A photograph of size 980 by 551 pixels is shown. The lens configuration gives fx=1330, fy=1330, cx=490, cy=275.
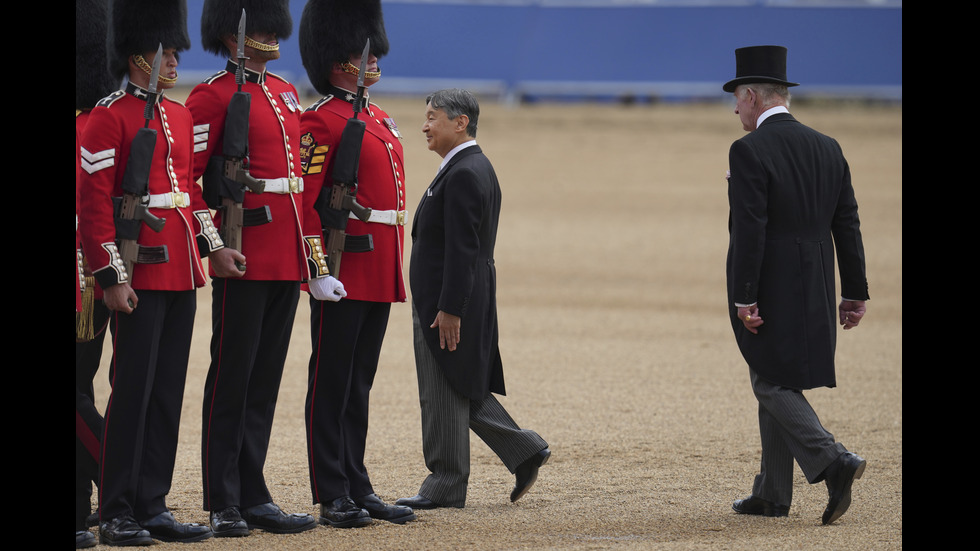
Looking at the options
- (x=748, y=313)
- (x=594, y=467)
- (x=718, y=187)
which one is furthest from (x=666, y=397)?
(x=718, y=187)

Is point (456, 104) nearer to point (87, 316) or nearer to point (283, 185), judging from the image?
point (283, 185)

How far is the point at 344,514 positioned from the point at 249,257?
0.96m

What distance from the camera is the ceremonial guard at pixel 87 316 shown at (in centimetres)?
432

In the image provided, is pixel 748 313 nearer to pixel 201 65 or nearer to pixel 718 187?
pixel 718 187

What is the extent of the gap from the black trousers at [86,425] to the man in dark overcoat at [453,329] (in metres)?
1.11

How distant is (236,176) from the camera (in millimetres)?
4445

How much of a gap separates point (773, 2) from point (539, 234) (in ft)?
26.2

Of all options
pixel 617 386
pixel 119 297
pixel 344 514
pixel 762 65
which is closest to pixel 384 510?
pixel 344 514

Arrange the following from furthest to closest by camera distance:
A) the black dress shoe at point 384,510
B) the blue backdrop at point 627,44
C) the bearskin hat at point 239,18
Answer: the blue backdrop at point 627,44, the black dress shoe at point 384,510, the bearskin hat at point 239,18

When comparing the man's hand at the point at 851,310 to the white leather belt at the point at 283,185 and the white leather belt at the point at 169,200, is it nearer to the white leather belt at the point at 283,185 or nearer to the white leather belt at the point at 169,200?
the white leather belt at the point at 283,185

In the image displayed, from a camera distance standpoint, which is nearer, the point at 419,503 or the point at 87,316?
the point at 87,316

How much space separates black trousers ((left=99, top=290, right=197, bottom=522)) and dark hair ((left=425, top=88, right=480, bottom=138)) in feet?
4.08

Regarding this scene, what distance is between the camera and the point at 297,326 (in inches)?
386

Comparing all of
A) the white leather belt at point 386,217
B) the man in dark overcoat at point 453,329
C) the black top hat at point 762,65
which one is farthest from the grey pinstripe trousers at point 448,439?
the black top hat at point 762,65
